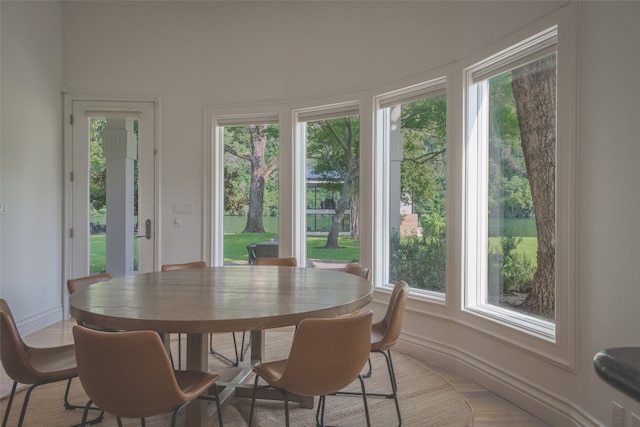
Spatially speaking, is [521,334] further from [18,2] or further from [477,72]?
[18,2]

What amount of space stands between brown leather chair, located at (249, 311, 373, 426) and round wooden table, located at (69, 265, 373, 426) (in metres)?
0.12

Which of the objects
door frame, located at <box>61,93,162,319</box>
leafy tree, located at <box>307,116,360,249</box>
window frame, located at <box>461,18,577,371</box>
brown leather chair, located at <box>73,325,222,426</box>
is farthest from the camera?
door frame, located at <box>61,93,162,319</box>

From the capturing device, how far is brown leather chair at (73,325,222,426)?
148cm

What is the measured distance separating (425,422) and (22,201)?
3957 millimetres

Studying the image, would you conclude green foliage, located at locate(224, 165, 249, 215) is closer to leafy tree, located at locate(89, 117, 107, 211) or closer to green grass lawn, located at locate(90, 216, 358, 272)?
green grass lawn, located at locate(90, 216, 358, 272)

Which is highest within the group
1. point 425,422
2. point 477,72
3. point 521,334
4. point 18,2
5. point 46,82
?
point 18,2

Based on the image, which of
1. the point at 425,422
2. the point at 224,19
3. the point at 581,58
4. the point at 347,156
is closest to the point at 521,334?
the point at 425,422

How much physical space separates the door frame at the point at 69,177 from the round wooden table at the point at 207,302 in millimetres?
1907

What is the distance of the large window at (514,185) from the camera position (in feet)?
8.51

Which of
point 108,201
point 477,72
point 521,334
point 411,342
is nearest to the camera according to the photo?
point 521,334

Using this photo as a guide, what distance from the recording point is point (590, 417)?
6.97 ft

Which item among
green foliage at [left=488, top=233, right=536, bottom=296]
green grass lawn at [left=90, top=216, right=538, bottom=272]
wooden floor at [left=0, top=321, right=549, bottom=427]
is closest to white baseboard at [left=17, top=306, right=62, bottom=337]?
green grass lawn at [left=90, top=216, right=538, bottom=272]

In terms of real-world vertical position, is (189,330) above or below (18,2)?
below

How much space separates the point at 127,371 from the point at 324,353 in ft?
2.41
